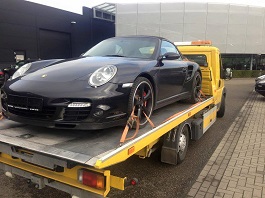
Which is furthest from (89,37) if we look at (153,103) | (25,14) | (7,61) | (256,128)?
(153,103)

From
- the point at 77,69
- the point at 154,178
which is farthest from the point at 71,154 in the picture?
the point at 154,178

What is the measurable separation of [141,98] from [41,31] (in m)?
25.3

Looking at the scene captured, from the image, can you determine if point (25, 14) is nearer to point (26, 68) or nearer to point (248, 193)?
point (26, 68)

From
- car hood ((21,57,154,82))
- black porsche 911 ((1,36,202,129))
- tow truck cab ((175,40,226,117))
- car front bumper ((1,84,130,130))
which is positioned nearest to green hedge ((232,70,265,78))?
tow truck cab ((175,40,226,117))

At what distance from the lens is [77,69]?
323 cm

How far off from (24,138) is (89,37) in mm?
30753

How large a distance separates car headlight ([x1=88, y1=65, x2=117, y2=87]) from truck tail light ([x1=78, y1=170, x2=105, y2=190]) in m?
0.95

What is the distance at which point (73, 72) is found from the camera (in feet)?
10.4

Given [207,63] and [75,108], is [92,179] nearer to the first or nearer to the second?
[75,108]

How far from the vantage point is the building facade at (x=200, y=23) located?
27.3m

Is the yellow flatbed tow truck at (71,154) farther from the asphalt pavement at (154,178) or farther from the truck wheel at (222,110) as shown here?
the truck wheel at (222,110)

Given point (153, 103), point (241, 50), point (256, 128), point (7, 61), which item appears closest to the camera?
point (153, 103)

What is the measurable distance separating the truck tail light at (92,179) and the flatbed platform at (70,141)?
170 millimetres

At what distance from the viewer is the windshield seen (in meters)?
4.05
